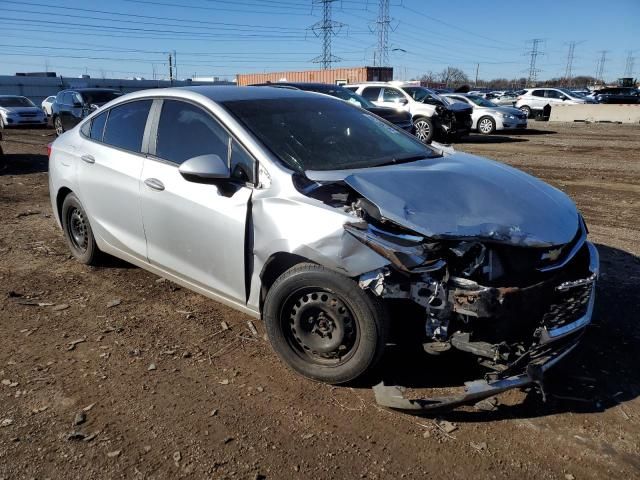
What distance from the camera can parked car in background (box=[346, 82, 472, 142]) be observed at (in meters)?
16.1

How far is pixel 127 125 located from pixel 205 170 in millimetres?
1525

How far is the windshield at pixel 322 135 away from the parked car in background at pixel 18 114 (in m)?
21.3

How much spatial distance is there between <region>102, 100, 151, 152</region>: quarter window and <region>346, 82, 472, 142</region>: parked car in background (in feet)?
40.9

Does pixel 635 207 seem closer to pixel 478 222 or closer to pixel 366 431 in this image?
pixel 478 222

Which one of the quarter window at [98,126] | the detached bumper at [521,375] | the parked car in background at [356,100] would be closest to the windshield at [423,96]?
the parked car in background at [356,100]

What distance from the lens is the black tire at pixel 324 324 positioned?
9.32 feet

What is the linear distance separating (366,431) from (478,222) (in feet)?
4.17

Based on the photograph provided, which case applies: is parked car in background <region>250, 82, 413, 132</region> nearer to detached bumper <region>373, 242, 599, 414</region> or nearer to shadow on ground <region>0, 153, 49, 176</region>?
shadow on ground <region>0, 153, 49, 176</region>

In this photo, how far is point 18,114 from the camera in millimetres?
21328

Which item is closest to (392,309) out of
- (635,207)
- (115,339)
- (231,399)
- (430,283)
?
(430,283)

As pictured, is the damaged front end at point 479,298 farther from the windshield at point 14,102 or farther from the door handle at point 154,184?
the windshield at point 14,102

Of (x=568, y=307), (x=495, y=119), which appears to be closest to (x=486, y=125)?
(x=495, y=119)

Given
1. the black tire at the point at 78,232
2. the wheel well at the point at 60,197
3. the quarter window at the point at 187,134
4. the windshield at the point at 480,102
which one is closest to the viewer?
the quarter window at the point at 187,134

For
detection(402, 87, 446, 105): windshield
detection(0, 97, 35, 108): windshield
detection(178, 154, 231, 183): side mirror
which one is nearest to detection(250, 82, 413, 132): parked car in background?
detection(402, 87, 446, 105): windshield
